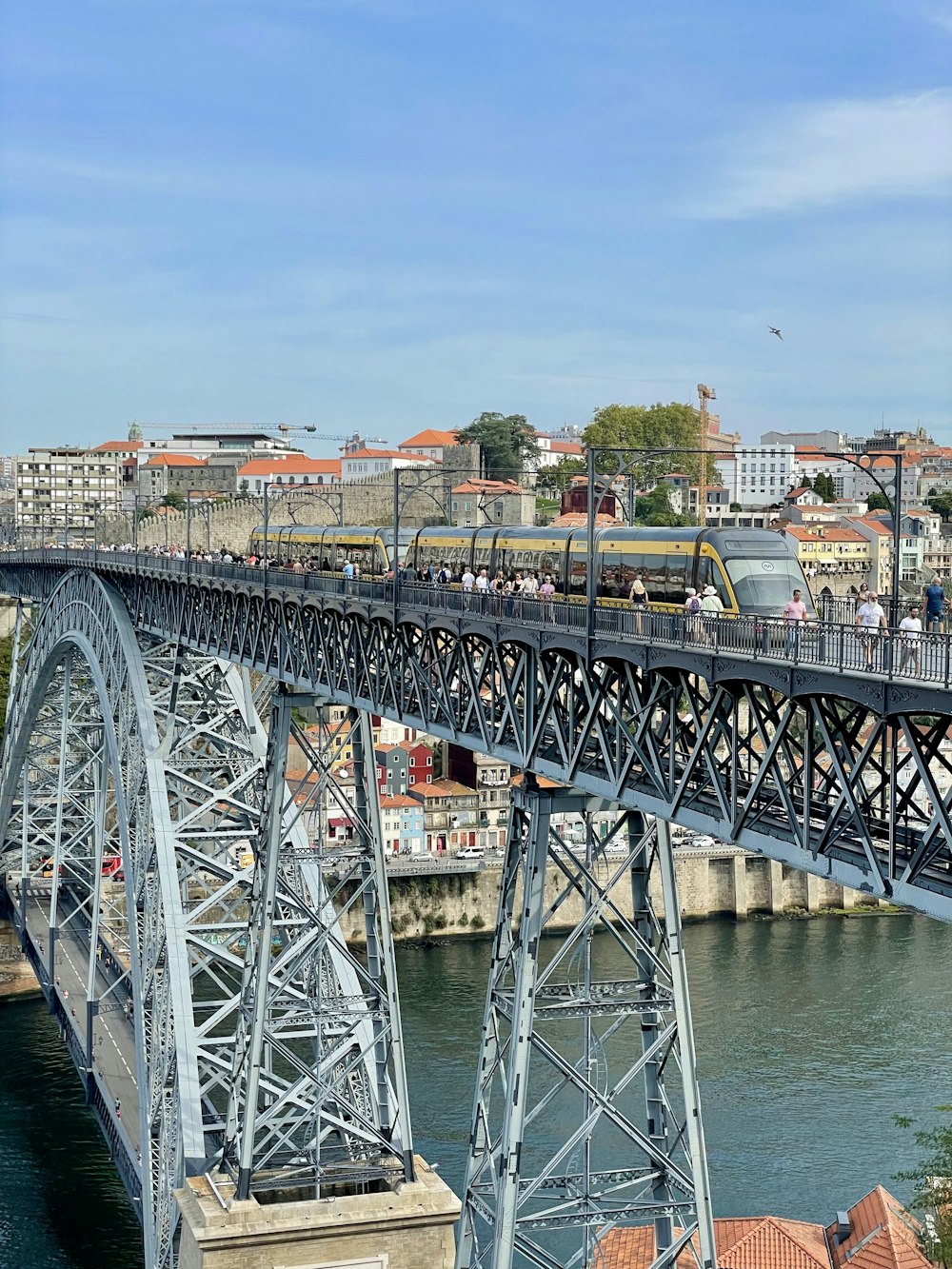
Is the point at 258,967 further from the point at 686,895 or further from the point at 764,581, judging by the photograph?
the point at 686,895

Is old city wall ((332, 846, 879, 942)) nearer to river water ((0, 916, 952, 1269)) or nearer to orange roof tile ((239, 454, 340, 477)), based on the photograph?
river water ((0, 916, 952, 1269))

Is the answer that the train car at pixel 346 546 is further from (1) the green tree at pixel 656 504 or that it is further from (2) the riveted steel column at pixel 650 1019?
(1) the green tree at pixel 656 504

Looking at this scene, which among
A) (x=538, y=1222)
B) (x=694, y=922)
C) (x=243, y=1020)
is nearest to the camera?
(x=538, y=1222)

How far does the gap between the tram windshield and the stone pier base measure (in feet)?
33.5

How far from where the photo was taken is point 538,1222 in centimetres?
1820

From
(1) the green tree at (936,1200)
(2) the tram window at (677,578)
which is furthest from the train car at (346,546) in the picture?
(1) the green tree at (936,1200)

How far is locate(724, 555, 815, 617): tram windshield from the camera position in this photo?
65.1 feet

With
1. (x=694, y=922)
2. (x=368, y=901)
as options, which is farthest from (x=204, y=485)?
(x=368, y=901)

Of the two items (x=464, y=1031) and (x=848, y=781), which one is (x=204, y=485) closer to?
(x=464, y=1031)

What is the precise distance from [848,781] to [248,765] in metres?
20.4

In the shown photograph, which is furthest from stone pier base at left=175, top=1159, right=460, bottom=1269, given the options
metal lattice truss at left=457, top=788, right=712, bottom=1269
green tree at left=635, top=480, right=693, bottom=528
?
green tree at left=635, top=480, right=693, bottom=528

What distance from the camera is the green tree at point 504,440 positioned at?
411 ft

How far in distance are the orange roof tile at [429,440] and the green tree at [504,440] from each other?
260 inches

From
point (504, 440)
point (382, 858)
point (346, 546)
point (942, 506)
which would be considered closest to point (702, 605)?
point (382, 858)
